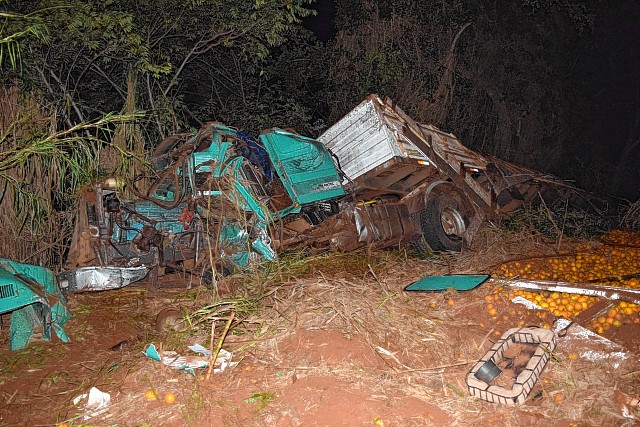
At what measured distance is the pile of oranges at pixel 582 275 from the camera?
4.73 metres

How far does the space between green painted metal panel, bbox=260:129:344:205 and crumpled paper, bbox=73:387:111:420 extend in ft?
12.0

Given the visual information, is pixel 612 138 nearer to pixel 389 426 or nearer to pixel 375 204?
pixel 375 204

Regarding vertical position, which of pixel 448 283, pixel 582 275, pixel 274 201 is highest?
pixel 274 201

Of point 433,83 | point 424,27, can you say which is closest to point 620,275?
point 433,83

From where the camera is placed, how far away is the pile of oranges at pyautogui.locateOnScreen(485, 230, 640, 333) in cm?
473

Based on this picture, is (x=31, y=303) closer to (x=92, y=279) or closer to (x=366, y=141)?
(x=92, y=279)

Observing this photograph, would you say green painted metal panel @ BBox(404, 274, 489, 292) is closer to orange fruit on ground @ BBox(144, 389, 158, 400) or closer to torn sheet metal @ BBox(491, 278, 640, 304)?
torn sheet metal @ BBox(491, 278, 640, 304)

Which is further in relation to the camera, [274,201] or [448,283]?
[274,201]

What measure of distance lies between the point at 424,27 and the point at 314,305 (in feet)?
35.8

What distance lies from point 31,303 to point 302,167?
3.71 metres

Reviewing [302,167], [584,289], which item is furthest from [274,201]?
[584,289]

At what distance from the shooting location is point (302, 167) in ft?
23.3

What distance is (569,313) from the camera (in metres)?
4.89

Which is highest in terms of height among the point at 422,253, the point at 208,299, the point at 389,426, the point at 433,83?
the point at 433,83
